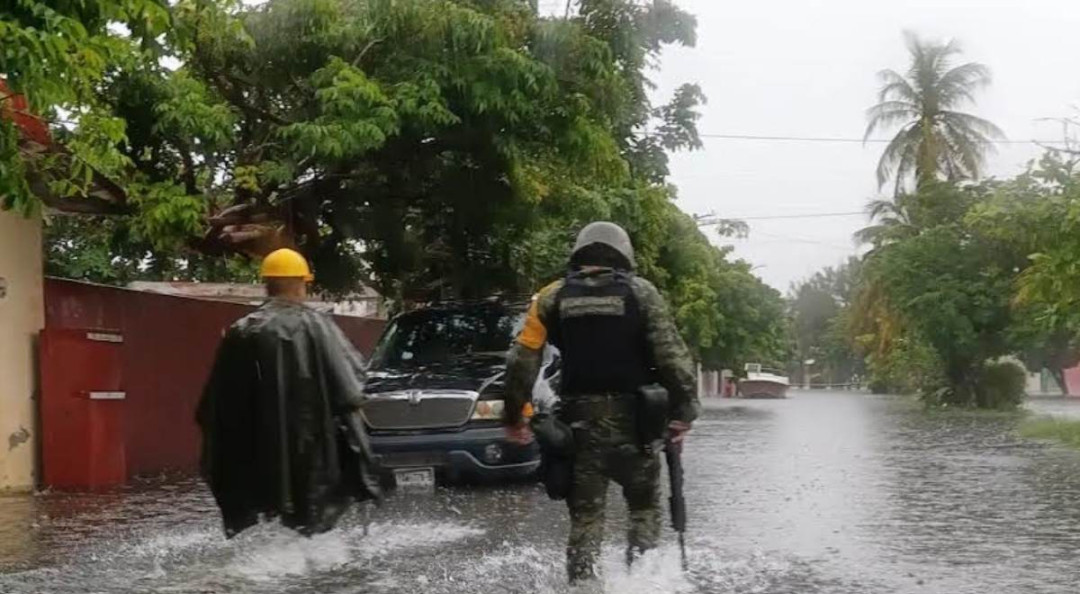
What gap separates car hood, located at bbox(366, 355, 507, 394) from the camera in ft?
39.9

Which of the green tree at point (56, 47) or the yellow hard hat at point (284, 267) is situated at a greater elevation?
the green tree at point (56, 47)

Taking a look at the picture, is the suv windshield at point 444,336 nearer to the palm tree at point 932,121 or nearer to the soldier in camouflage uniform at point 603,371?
the soldier in camouflage uniform at point 603,371

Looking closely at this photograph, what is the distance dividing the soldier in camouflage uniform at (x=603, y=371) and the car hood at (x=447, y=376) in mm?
5132

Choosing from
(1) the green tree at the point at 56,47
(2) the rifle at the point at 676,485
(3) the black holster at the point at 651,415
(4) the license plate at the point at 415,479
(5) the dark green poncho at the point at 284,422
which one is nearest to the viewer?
(1) the green tree at the point at 56,47

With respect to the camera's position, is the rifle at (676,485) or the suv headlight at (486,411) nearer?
the rifle at (676,485)

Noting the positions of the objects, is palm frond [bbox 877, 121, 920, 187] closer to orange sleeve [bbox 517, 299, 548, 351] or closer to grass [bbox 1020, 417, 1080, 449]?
grass [bbox 1020, 417, 1080, 449]

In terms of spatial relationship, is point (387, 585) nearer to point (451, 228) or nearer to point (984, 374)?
point (451, 228)

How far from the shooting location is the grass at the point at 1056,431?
20.0m

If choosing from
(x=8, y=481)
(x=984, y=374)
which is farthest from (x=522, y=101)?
(x=984, y=374)

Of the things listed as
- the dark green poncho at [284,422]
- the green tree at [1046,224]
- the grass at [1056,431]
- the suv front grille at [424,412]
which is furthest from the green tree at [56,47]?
the grass at [1056,431]

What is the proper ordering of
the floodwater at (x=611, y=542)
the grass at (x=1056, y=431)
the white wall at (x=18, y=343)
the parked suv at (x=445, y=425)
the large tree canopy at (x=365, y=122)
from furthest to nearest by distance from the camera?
the grass at (x=1056, y=431) → the large tree canopy at (x=365, y=122) → the white wall at (x=18, y=343) → the parked suv at (x=445, y=425) → the floodwater at (x=611, y=542)

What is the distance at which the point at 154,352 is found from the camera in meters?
15.4

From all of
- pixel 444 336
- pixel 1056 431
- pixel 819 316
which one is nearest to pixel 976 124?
pixel 1056 431

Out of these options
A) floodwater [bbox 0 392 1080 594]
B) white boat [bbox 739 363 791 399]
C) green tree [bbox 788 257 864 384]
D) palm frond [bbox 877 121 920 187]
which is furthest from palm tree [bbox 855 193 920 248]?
green tree [bbox 788 257 864 384]
